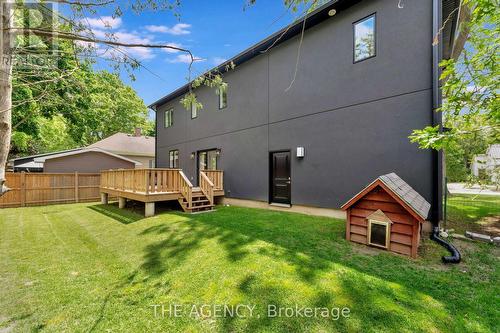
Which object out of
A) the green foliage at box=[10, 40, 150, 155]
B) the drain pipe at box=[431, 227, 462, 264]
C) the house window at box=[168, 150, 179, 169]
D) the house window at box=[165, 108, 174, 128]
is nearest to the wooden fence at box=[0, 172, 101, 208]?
the green foliage at box=[10, 40, 150, 155]

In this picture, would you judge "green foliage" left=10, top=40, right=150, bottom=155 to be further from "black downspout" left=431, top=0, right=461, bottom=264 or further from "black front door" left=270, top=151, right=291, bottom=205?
"black downspout" left=431, top=0, right=461, bottom=264

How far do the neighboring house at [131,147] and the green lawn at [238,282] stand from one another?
14.3m

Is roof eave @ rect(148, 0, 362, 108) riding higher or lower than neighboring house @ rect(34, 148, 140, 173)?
higher

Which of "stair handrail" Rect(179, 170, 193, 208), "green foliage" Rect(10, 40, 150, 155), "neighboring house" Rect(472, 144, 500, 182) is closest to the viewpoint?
"green foliage" Rect(10, 40, 150, 155)

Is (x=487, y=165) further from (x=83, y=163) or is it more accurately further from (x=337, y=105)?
(x=83, y=163)

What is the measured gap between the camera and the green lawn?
2244 mm

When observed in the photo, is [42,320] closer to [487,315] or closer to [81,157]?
[487,315]

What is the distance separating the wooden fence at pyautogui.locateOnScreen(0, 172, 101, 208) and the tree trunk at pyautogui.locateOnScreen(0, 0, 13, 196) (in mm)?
10272

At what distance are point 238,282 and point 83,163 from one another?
47.7 ft

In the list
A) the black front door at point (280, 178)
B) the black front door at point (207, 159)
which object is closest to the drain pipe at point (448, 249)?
the black front door at point (280, 178)

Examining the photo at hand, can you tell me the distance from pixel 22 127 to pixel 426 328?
15699 mm

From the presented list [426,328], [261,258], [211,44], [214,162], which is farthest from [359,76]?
[214,162]

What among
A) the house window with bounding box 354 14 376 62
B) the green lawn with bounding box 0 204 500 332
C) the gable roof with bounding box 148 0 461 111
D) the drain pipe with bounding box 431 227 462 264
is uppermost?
the gable roof with bounding box 148 0 461 111

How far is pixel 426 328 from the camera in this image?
2.09 metres
